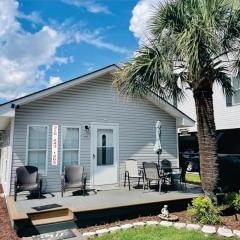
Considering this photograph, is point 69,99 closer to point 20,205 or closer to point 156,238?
point 20,205

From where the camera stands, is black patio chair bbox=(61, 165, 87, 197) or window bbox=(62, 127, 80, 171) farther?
window bbox=(62, 127, 80, 171)

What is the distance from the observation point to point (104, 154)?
10.7m

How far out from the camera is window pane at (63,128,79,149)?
10055mm

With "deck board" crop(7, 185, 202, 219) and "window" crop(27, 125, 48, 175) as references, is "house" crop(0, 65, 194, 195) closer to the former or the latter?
"window" crop(27, 125, 48, 175)

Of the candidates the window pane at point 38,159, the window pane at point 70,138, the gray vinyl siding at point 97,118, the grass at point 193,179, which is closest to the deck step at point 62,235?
the gray vinyl siding at point 97,118

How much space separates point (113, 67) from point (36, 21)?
4.29m

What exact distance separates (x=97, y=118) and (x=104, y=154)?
146 centimetres

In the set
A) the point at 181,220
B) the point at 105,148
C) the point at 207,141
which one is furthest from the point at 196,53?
the point at 105,148

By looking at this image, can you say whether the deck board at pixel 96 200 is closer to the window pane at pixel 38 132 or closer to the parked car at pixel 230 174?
the window pane at pixel 38 132

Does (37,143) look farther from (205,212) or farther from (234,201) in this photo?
(234,201)

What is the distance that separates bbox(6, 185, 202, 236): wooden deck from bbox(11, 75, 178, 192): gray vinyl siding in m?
1.63

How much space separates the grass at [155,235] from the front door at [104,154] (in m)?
4.25

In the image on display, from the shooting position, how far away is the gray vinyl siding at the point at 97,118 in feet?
31.2

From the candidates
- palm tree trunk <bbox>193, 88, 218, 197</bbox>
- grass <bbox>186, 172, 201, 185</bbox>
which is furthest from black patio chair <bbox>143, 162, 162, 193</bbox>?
grass <bbox>186, 172, 201, 185</bbox>
